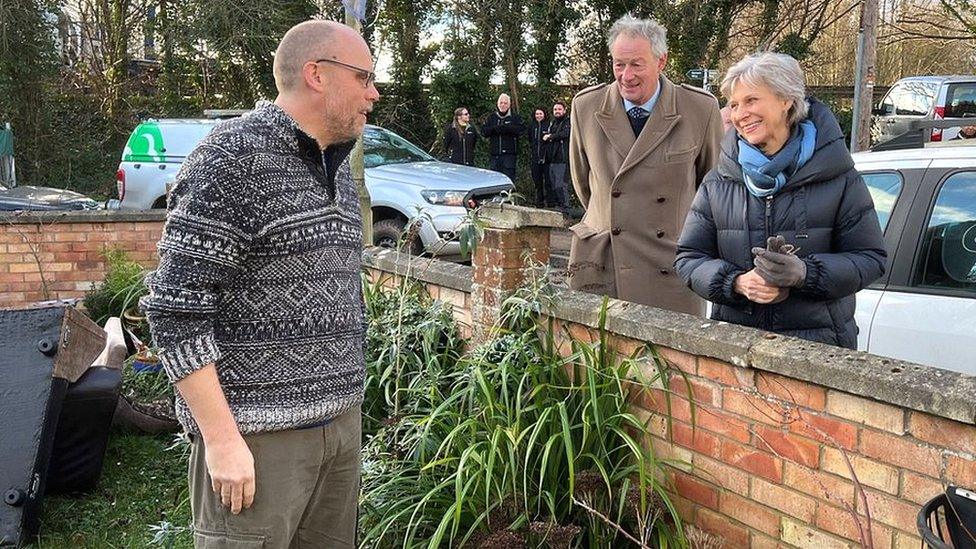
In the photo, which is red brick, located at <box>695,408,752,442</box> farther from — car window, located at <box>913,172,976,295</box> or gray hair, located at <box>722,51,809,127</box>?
car window, located at <box>913,172,976,295</box>

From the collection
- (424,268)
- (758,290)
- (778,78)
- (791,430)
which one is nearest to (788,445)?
(791,430)

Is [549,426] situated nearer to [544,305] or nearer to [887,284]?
[544,305]

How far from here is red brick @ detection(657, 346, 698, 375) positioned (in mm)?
2857

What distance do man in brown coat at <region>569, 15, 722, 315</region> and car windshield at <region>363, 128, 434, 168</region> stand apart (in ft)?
20.9

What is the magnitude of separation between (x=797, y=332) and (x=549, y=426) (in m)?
0.91

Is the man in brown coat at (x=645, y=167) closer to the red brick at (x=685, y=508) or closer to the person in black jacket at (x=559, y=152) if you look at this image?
the red brick at (x=685, y=508)

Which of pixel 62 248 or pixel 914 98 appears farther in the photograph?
pixel 914 98

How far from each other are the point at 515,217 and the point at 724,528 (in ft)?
4.78

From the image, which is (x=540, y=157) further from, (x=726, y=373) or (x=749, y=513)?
(x=749, y=513)

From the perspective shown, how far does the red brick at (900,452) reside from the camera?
222cm

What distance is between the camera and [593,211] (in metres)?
3.84

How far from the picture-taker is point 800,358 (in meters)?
2.48

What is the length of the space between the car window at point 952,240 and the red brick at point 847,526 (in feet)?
4.49

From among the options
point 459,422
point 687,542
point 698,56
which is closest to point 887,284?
point 687,542
